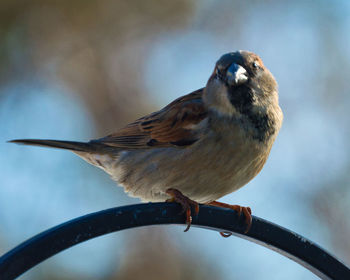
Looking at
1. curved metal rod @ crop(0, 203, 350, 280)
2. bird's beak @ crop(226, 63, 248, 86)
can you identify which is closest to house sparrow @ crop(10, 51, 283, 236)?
bird's beak @ crop(226, 63, 248, 86)

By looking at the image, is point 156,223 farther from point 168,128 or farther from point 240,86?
point 168,128

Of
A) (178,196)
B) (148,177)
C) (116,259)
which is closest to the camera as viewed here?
(178,196)

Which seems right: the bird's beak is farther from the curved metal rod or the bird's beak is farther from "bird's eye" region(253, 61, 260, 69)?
the curved metal rod

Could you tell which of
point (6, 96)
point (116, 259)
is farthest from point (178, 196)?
point (6, 96)

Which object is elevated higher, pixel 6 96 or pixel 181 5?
pixel 181 5

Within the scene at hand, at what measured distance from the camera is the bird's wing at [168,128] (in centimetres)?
288

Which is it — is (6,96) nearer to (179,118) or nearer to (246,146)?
(179,118)

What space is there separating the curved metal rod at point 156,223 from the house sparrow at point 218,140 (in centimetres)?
38

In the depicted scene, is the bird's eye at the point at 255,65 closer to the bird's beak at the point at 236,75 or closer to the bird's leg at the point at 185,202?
the bird's beak at the point at 236,75

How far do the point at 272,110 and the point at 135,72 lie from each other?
353cm

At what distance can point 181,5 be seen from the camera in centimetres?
625

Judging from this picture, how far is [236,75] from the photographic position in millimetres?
2660

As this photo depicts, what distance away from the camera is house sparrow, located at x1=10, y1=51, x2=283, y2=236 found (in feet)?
8.82

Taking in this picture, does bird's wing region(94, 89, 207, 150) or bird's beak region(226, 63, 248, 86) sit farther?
bird's wing region(94, 89, 207, 150)
